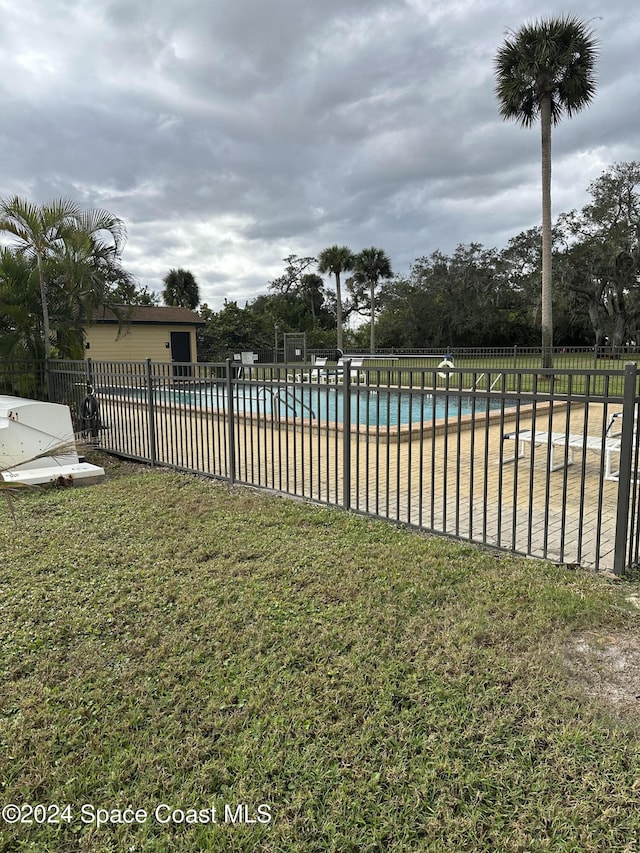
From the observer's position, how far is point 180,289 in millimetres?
42688

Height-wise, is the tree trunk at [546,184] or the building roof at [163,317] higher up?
the tree trunk at [546,184]

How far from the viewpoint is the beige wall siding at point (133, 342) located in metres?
20.6

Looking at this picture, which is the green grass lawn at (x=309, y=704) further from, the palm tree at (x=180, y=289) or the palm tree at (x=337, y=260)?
the palm tree at (x=180, y=289)

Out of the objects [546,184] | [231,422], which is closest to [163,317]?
[546,184]

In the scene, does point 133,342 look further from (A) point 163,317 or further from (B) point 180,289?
(B) point 180,289

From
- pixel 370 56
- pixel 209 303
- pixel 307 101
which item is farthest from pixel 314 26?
pixel 209 303

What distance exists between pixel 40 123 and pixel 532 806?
11.9 metres

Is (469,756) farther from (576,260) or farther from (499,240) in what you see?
(499,240)

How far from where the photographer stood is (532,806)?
173 cm

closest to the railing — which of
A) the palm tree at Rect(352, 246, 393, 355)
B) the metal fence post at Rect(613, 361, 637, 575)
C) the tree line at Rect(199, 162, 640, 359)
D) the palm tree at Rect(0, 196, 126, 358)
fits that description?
the metal fence post at Rect(613, 361, 637, 575)

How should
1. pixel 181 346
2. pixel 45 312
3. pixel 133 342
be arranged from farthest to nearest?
1. pixel 181 346
2. pixel 133 342
3. pixel 45 312

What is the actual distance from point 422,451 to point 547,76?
19.8 metres

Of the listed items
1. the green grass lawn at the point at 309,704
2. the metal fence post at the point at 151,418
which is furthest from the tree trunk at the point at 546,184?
the green grass lawn at the point at 309,704

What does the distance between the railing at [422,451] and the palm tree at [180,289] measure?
35.9 metres
